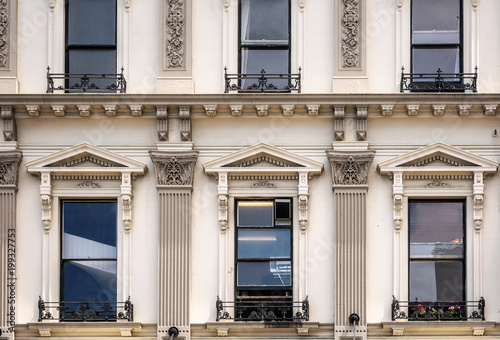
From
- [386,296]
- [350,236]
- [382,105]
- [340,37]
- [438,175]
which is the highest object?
[340,37]

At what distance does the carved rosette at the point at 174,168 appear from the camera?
18281mm

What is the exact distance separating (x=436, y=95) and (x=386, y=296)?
4.02 metres

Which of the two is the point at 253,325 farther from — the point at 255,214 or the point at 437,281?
the point at 437,281

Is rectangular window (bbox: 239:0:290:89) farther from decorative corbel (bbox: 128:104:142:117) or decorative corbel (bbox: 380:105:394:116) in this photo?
decorative corbel (bbox: 128:104:142:117)

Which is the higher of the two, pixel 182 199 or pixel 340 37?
pixel 340 37

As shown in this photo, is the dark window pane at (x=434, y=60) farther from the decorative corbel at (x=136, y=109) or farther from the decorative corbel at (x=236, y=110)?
the decorative corbel at (x=136, y=109)

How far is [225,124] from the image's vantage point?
18.6 m

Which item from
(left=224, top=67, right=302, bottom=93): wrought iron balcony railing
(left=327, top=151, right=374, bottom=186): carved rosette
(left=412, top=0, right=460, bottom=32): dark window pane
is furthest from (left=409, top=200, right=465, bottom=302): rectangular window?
(left=412, top=0, right=460, bottom=32): dark window pane

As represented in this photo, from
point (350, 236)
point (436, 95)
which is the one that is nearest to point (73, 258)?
point (350, 236)

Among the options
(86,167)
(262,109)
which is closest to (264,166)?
(262,109)

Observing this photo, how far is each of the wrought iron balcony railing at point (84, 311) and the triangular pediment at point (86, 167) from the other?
8.30ft

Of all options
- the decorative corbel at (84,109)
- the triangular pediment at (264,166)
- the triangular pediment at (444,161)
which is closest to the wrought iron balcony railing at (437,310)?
the triangular pediment at (444,161)

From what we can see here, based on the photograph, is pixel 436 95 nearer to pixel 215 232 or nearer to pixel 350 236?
pixel 350 236

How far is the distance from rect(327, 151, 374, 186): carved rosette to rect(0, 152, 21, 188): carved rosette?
614 centimetres
